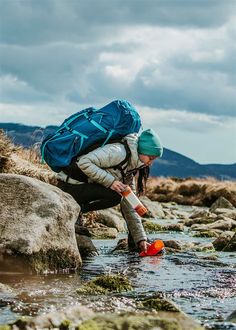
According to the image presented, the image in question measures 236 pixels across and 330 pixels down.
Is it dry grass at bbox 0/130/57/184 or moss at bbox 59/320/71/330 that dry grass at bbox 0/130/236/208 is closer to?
dry grass at bbox 0/130/57/184

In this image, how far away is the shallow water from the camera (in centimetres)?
661

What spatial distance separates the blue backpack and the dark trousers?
1.03 ft

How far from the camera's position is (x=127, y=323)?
193 inches

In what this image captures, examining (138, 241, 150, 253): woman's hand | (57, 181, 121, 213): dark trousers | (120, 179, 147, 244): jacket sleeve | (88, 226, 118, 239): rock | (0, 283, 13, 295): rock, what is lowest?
(0, 283, 13, 295): rock

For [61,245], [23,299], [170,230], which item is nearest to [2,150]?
[170,230]

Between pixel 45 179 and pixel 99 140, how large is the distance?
592 centimetres

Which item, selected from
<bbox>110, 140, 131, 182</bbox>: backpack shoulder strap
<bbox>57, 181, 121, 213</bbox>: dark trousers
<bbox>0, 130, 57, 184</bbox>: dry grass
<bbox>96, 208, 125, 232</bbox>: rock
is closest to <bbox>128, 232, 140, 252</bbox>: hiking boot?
<bbox>57, 181, 121, 213</bbox>: dark trousers

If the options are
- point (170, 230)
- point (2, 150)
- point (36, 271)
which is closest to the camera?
point (36, 271)

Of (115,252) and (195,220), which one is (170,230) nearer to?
(195,220)

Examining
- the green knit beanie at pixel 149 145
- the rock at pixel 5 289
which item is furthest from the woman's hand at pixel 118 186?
the rock at pixel 5 289

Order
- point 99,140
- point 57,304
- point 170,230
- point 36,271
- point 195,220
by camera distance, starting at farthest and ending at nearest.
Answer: point 195,220
point 170,230
point 99,140
point 36,271
point 57,304

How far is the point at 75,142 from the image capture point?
389 inches

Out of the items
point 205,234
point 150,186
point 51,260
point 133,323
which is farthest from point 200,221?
point 150,186

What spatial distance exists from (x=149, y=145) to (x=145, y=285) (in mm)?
2115
